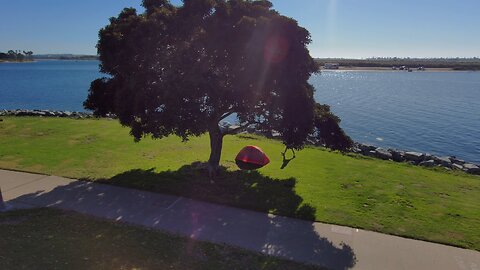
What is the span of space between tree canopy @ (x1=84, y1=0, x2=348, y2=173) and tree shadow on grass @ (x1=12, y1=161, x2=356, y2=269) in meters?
2.02

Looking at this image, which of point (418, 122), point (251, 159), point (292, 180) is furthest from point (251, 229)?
point (418, 122)

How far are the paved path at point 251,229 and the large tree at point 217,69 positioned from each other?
2499 mm

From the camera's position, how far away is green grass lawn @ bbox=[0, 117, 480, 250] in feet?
36.2

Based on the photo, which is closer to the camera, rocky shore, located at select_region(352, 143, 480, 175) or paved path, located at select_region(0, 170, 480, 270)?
paved path, located at select_region(0, 170, 480, 270)

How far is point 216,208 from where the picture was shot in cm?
1149

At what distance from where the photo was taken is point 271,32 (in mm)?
11383

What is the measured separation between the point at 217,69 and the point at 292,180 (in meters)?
5.06

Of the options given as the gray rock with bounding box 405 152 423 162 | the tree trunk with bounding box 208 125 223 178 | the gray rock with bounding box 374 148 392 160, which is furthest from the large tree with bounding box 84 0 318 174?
the gray rock with bounding box 405 152 423 162

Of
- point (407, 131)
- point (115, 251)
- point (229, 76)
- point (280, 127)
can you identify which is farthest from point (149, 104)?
point (407, 131)

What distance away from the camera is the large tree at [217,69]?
37.4 feet

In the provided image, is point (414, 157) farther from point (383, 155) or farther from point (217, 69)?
point (217, 69)

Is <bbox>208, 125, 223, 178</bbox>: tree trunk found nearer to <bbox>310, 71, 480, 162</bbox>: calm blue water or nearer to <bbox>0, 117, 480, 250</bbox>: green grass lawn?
<bbox>0, 117, 480, 250</bbox>: green grass lawn

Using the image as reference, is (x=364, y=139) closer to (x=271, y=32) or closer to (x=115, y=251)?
(x=271, y=32)

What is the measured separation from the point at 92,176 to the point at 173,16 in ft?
21.8
